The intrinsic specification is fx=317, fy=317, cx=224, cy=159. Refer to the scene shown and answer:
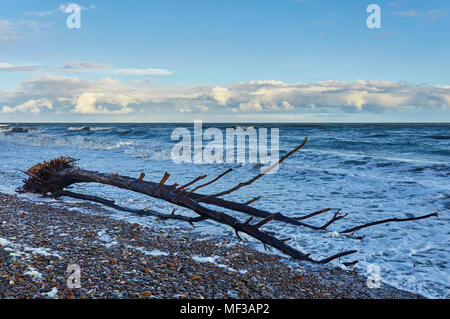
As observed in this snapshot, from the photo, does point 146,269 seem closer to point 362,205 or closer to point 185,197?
point 185,197

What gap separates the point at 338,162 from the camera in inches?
583

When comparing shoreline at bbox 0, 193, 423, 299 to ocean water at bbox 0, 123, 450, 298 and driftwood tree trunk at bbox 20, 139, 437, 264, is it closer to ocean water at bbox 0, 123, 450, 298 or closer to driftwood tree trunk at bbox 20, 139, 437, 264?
driftwood tree trunk at bbox 20, 139, 437, 264

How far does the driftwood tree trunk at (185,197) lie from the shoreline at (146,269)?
34 cm

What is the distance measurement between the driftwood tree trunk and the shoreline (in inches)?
13.5

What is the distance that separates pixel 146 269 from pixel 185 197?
1.35 m

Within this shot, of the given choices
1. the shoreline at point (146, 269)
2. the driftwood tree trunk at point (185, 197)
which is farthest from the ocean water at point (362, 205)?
the shoreline at point (146, 269)

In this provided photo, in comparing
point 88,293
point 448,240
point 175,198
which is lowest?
point 448,240

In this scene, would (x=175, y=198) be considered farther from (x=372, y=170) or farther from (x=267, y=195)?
(x=372, y=170)

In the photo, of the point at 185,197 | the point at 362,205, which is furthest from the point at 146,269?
the point at 362,205

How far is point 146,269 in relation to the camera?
134 inches

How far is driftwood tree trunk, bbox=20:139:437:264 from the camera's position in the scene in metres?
3.89

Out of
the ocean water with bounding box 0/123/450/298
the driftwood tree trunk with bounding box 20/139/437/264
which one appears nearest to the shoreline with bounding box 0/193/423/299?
the driftwood tree trunk with bounding box 20/139/437/264
